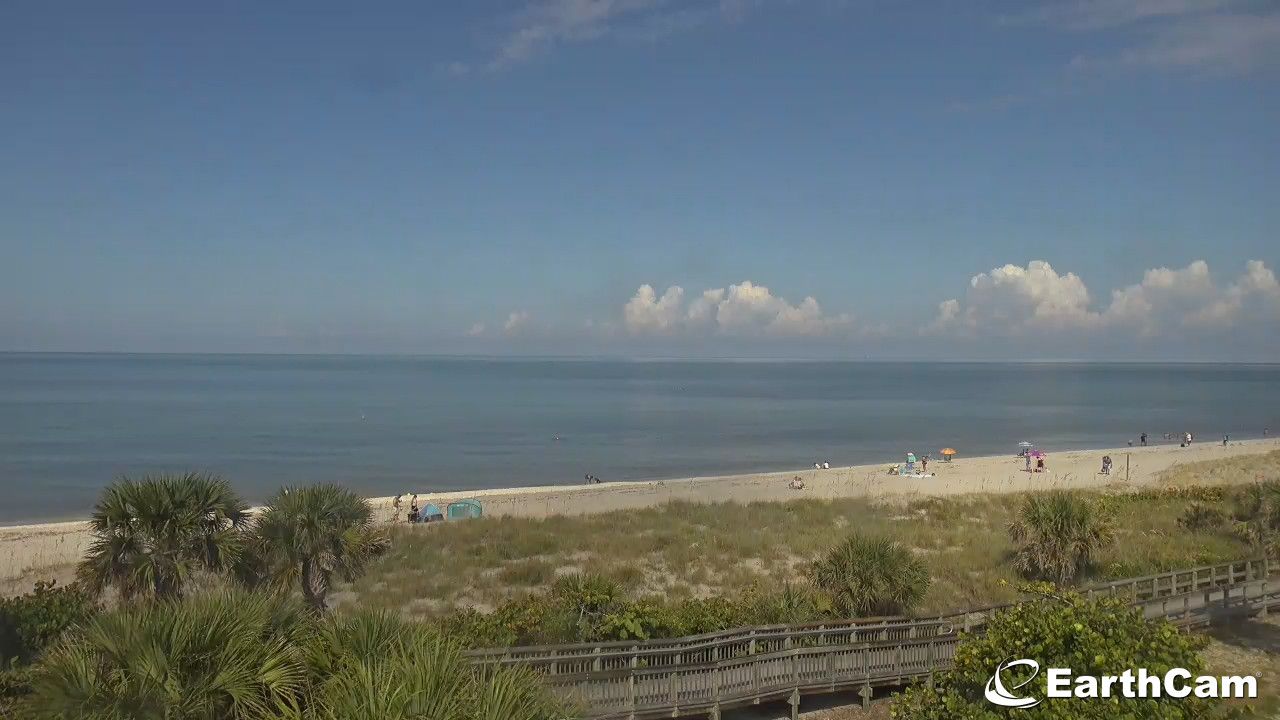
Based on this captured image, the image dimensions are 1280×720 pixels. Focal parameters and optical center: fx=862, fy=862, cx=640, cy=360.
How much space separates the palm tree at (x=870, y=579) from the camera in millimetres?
15195

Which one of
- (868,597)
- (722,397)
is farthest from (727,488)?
(722,397)

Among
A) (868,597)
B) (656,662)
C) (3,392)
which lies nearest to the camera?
(656,662)

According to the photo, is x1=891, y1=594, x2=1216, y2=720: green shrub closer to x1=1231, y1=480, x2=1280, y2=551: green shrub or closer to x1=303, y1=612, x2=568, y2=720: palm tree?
x1=303, y1=612, x2=568, y2=720: palm tree

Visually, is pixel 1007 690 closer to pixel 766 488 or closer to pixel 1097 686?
pixel 1097 686

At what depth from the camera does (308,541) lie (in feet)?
43.8

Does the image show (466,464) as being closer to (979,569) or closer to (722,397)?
(979,569)

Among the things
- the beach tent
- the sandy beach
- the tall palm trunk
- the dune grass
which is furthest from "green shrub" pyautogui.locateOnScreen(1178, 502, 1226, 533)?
the tall palm trunk

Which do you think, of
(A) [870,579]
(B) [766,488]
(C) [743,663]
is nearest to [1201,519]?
(A) [870,579]

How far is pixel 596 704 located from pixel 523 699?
5.65 metres

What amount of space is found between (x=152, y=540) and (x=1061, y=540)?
17.9 meters

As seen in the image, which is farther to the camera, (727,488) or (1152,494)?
(727,488)

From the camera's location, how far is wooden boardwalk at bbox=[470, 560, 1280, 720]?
10852 millimetres

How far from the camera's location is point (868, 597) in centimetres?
1516

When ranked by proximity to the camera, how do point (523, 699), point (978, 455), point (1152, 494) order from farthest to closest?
point (978, 455) < point (1152, 494) < point (523, 699)
